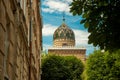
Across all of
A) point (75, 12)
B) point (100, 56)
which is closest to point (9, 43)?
point (75, 12)

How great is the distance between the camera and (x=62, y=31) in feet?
397

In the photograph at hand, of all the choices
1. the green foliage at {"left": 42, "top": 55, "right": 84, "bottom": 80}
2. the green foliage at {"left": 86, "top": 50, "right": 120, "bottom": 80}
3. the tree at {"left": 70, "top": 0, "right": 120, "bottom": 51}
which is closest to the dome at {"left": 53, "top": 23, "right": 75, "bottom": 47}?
the green foliage at {"left": 42, "top": 55, "right": 84, "bottom": 80}

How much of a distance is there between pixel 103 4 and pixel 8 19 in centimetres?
303

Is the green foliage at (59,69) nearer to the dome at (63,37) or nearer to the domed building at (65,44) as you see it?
the domed building at (65,44)

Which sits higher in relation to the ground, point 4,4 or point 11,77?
point 4,4

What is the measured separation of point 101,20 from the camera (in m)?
9.96

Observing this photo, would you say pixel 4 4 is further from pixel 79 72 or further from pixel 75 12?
pixel 79 72

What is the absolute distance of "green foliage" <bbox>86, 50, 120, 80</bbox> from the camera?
54.6 metres

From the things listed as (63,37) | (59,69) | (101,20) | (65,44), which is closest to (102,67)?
(59,69)

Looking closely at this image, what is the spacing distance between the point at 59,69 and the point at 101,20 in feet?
240

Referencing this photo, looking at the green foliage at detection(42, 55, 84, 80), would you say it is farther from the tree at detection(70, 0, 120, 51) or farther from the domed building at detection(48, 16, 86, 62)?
the tree at detection(70, 0, 120, 51)

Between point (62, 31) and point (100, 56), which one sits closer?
Result: point (100, 56)

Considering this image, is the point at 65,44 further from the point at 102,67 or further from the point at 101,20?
the point at 101,20

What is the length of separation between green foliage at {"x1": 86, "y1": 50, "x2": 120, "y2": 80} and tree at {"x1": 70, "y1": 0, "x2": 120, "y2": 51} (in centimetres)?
4246
